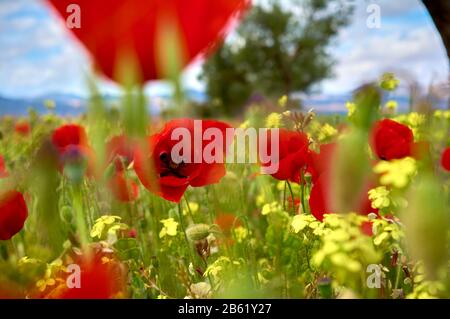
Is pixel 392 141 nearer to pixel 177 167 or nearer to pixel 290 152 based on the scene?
pixel 290 152

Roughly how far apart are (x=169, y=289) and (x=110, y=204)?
155mm

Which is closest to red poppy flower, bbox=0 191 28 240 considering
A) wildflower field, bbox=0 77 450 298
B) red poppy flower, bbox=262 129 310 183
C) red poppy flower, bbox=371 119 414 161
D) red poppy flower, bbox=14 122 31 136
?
wildflower field, bbox=0 77 450 298

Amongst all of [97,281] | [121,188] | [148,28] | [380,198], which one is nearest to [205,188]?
[121,188]

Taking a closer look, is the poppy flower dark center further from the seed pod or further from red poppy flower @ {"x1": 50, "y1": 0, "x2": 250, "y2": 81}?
red poppy flower @ {"x1": 50, "y1": 0, "x2": 250, "y2": 81}

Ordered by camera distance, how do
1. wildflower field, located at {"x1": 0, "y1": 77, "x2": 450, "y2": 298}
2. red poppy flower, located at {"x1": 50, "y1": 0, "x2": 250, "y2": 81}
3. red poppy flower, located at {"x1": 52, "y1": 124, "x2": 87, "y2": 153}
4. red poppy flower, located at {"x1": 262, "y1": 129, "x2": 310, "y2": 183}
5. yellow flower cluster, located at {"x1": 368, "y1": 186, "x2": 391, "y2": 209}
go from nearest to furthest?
red poppy flower, located at {"x1": 50, "y1": 0, "x2": 250, "y2": 81} → wildflower field, located at {"x1": 0, "y1": 77, "x2": 450, "y2": 298} → yellow flower cluster, located at {"x1": 368, "y1": 186, "x2": 391, "y2": 209} → red poppy flower, located at {"x1": 262, "y1": 129, "x2": 310, "y2": 183} → red poppy flower, located at {"x1": 52, "y1": 124, "x2": 87, "y2": 153}

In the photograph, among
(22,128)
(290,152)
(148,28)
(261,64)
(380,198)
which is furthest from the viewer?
A: (261,64)

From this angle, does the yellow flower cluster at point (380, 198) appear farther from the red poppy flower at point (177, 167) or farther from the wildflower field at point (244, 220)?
the red poppy flower at point (177, 167)

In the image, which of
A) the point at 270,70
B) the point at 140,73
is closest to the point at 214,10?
the point at 140,73

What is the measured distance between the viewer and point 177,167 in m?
0.56

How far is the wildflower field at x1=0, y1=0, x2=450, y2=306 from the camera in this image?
0.15 metres

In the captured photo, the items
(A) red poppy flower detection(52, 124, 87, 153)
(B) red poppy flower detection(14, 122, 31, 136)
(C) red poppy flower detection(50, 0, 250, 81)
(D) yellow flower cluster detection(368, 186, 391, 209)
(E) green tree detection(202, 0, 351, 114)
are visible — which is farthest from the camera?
(E) green tree detection(202, 0, 351, 114)

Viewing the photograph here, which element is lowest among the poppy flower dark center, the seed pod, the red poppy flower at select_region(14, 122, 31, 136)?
the seed pod

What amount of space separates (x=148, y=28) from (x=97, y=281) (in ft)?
0.69
